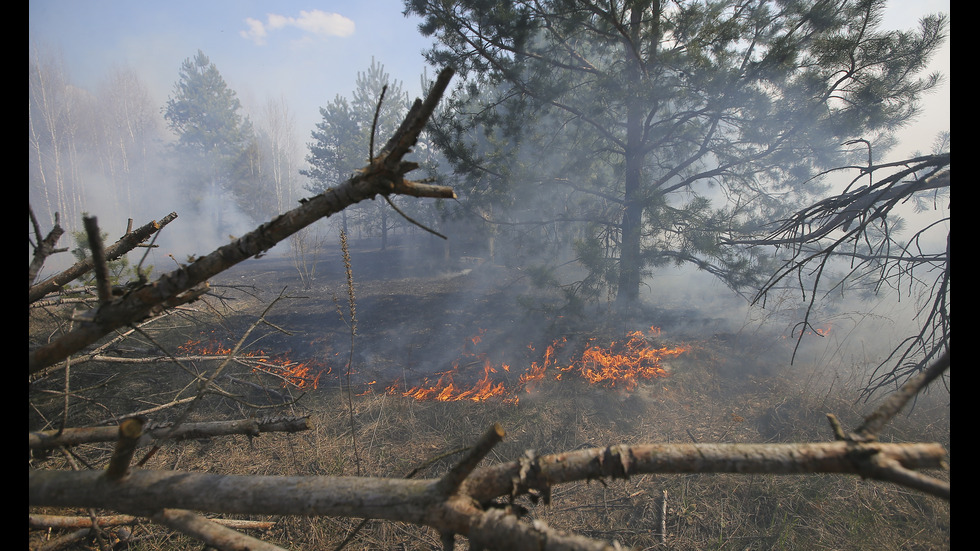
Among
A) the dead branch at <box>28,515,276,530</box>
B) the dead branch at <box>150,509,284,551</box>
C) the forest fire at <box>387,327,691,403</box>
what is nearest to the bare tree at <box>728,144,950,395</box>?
the forest fire at <box>387,327,691,403</box>

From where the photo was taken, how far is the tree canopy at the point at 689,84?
18.6 feet

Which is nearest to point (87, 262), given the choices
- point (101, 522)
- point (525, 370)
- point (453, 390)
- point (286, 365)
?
point (101, 522)

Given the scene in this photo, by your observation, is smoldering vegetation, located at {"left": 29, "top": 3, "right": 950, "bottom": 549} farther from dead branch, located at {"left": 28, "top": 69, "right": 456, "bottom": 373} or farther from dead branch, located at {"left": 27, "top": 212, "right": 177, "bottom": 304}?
dead branch, located at {"left": 27, "top": 212, "right": 177, "bottom": 304}

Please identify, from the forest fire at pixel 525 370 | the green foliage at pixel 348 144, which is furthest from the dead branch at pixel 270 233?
the green foliage at pixel 348 144

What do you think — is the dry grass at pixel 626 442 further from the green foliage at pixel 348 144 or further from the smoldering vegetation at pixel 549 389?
the green foliage at pixel 348 144

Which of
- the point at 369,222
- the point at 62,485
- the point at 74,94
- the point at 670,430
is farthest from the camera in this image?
the point at 74,94

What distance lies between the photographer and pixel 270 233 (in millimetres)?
1564

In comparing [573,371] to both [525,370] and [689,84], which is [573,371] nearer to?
[525,370]

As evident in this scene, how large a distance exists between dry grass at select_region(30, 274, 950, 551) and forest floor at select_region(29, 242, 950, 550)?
2 cm
